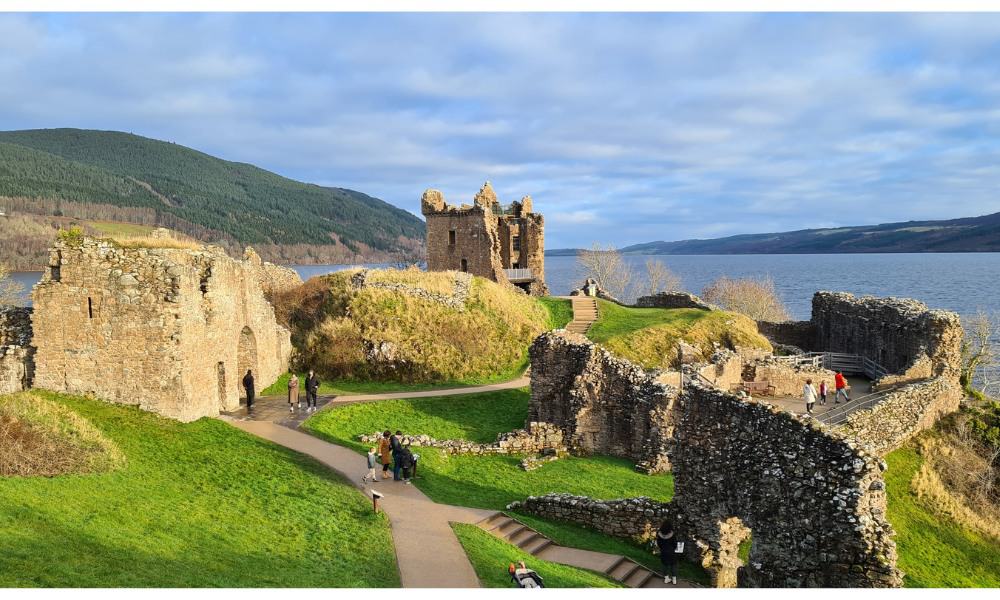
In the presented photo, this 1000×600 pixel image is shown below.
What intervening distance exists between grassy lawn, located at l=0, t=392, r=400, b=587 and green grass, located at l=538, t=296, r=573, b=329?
24.9 meters

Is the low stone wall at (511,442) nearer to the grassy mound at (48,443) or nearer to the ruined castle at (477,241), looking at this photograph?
the grassy mound at (48,443)

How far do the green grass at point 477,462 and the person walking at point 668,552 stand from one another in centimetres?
421

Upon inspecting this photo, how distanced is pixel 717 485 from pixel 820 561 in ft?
A: 8.30

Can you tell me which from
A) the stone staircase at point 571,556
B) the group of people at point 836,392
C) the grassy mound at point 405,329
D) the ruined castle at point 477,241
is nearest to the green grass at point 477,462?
the stone staircase at point 571,556

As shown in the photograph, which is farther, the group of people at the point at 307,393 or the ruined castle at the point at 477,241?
the ruined castle at the point at 477,241

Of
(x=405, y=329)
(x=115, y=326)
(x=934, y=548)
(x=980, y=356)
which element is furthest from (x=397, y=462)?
(x=980, y=356)

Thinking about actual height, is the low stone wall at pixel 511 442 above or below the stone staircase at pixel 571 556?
above

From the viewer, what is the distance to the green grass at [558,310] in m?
40.7

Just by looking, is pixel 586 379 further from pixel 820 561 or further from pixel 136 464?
pixel 136 464

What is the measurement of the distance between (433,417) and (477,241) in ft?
89.0

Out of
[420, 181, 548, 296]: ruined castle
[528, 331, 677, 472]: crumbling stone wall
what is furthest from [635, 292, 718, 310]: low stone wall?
[528, 331, 677, 472]: crumbling stone wall

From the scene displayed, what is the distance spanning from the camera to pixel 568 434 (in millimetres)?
22641

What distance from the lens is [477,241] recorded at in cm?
4984

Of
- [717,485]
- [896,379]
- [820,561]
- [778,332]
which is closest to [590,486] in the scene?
[717,485]
